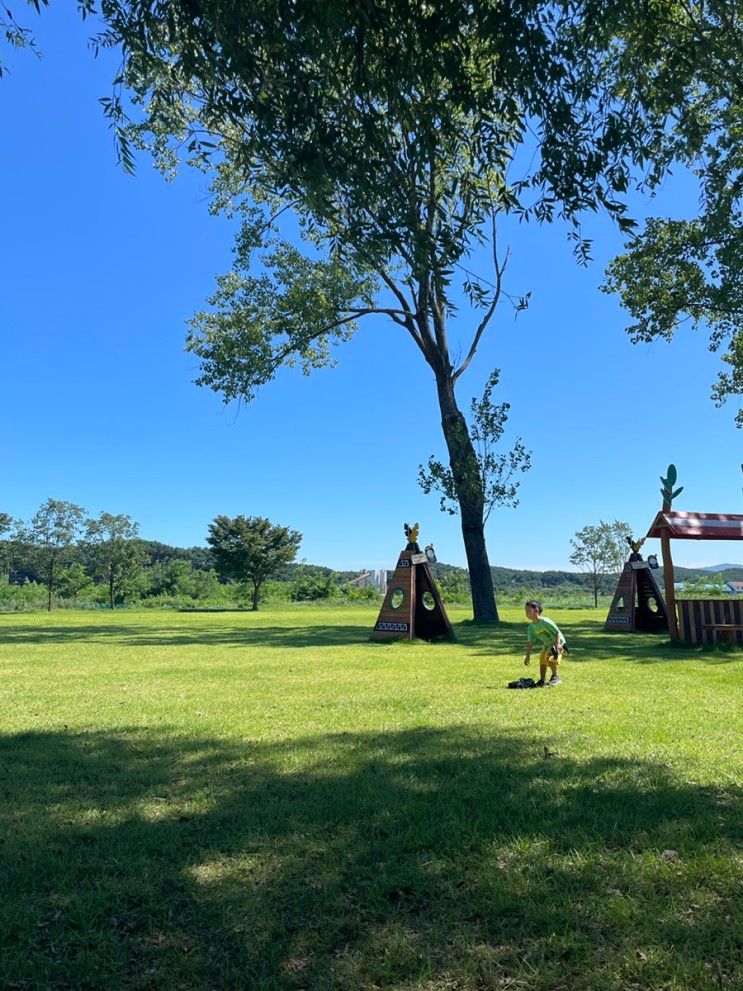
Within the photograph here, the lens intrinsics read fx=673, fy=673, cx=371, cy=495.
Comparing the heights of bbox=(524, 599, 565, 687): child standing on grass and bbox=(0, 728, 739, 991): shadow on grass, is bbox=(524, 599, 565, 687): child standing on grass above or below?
above

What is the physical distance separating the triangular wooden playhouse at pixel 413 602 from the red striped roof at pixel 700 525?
17.9ft

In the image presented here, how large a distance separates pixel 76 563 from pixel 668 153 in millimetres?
59923

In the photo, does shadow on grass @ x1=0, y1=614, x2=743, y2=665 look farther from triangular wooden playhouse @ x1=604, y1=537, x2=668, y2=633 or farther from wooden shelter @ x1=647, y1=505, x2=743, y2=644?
triangular wooden playhouse @ x1=604, y1=537, x2=668, y2=633

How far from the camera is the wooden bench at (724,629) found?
14680 millimetres

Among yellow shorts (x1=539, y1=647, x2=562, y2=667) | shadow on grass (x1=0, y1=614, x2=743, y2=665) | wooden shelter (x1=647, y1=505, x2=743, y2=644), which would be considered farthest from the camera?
wooden shelter (x1=647, y1=505, x2=743, y2=644)

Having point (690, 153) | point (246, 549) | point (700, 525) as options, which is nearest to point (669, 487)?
point (700, 525)

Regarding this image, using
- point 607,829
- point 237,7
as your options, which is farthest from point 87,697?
point 237,7

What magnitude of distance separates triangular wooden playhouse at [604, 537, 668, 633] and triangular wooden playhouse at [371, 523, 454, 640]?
6805 millimetres

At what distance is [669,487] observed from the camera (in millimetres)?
16625

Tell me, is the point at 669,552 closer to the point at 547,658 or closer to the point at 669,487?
the point at 669,487

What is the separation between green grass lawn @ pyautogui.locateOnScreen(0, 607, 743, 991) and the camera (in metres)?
2.67

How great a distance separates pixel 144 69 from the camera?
480 centimetres

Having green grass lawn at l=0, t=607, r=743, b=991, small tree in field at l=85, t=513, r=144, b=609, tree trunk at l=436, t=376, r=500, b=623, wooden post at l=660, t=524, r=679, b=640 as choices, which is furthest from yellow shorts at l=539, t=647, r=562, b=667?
small tree in field at l=85, t=513, r=144, b=609

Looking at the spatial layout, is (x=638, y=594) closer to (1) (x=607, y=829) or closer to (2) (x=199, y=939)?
(1) (x=607, y=829)
